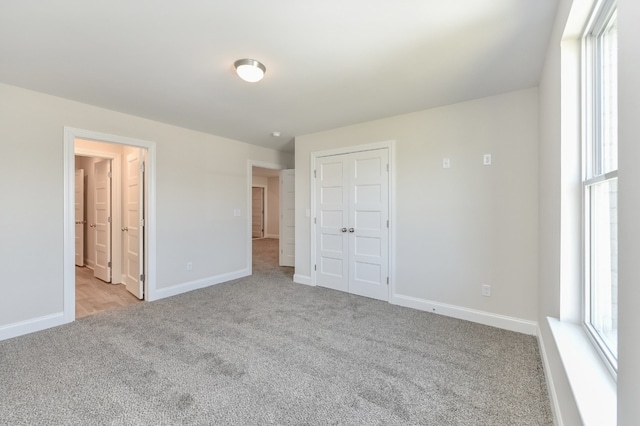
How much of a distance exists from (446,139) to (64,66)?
3628 millimetres

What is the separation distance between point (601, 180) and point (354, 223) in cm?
278

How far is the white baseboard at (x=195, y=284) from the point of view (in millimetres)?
3814

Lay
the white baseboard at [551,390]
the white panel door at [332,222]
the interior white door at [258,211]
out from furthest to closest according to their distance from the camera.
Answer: the interior white door at [258,211], the white panel door at [332,222], the white baseboard at [551,390]

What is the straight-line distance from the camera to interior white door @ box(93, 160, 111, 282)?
460 centimetres

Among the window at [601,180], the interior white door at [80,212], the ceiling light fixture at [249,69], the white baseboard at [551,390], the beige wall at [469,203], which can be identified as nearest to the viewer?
the window at [601,180]

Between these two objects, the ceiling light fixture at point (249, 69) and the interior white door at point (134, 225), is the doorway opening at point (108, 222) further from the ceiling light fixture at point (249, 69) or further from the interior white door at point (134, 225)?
the ceiling light fixture at point (249, 69)

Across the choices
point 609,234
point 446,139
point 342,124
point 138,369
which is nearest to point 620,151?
point 609,234

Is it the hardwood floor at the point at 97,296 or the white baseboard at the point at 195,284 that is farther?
the white baseboard at the point at 195,284

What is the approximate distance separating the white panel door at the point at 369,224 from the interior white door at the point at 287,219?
2.17 metres

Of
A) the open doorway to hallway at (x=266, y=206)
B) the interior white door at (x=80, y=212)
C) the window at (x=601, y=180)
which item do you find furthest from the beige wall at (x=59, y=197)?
the open doorway to hallway at (x=266, y=206)

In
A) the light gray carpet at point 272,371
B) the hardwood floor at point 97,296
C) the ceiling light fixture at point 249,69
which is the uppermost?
the ceiling light fixture at point 249,69

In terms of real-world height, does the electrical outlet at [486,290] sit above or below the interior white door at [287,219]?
below

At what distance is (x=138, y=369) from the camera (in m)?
2.13

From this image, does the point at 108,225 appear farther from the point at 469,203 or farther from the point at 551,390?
the point at 551,390
